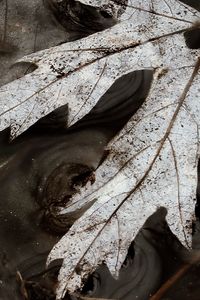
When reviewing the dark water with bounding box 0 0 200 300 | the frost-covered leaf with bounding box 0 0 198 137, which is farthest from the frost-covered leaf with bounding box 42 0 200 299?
the dark water with bounding box 0 0 200 300

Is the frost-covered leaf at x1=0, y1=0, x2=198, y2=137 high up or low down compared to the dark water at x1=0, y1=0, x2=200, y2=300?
up

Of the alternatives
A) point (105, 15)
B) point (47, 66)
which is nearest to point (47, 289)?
point (47, 66)

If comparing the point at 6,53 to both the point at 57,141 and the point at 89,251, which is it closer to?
the point at 57,141

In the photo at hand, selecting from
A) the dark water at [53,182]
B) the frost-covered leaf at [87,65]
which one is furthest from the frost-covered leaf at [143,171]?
the dark water at [53,182]

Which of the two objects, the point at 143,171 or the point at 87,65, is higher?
the point at 87,65

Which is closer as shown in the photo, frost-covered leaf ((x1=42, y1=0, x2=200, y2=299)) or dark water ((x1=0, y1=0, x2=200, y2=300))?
frost-covered leaf ((x1=42, y1=0, x2=200, y2=299))

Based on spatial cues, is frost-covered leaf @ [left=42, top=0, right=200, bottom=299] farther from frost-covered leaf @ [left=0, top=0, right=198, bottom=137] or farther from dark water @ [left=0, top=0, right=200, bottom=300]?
dark water @ [left=0, top=0, right=200, bottom=300]
